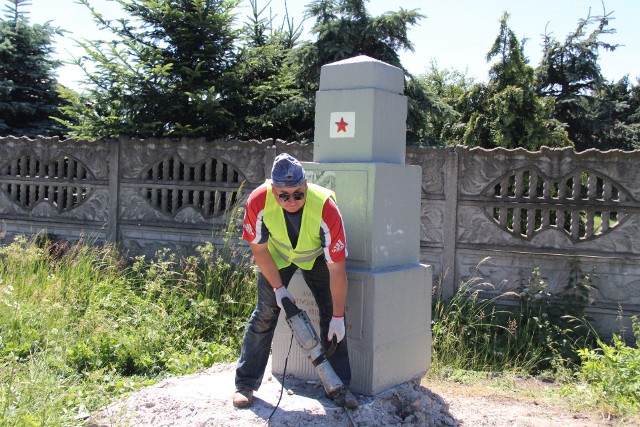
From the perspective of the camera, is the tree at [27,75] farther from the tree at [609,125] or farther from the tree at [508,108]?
the tree at [609,125]

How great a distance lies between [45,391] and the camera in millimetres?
4547

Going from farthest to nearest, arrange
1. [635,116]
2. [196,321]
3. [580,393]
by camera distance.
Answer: [635,116] < [196,321] < [580,393]

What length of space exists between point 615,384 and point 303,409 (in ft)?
8.65

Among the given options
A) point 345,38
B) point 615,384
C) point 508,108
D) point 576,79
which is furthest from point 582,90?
point 615,384

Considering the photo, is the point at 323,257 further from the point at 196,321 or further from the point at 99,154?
the point at 99,154

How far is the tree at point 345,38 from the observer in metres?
10.4

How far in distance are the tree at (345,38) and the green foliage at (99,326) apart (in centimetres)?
369

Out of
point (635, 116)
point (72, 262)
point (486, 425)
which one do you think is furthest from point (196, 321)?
point (635, 116)

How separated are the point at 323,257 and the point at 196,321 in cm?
259

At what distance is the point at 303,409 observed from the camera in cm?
449

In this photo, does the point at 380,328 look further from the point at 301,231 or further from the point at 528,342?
the point at 528,342

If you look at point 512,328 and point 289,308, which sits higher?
point 289,308

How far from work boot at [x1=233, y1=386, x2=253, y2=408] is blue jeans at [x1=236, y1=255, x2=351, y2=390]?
3cm

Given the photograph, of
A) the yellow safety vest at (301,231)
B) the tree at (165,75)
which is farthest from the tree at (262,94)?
the yellow safety vest at (301,231)
